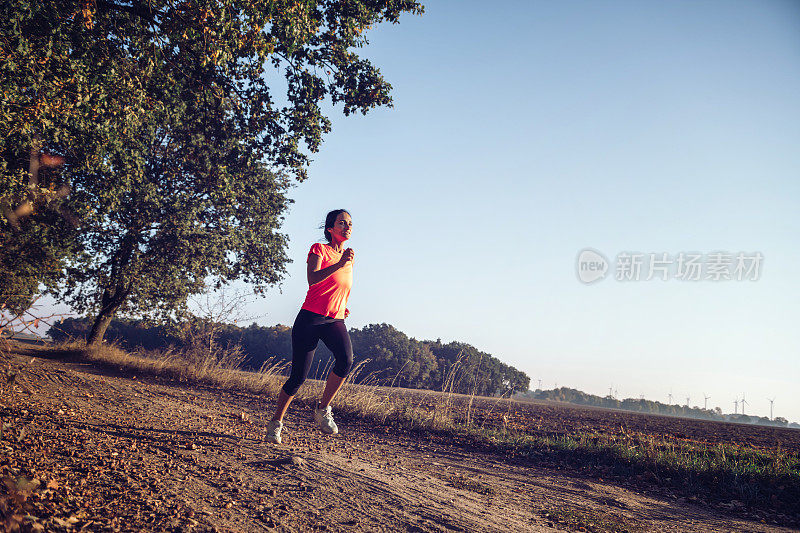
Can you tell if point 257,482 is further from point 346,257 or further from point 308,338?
point 346,257

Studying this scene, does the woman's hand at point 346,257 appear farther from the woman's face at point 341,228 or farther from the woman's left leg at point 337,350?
the woman's left leg at point 337,350

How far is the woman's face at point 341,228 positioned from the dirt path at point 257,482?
2154 mm

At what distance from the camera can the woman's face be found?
14.8ft

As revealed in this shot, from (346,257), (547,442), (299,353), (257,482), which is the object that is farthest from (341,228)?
(547,442)

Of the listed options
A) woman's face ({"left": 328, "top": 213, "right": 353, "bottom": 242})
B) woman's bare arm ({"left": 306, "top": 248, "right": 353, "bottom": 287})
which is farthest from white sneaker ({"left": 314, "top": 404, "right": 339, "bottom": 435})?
woman's face ({"left": 328, "top": 213, "right": 353, "bottom": 242})

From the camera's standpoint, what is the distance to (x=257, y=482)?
2857mm

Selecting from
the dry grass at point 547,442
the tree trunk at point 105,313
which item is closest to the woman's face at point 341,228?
the dry grass at point 547,442

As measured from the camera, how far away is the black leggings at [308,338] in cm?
416

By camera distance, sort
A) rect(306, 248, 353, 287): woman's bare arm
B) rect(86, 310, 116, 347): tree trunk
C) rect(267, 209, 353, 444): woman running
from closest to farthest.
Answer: rect(306, 248, 353, 287): woman's bare arm, rect(267, 209, 353, 444): woman running, rect(86, 310, 116, 347): tree trunk

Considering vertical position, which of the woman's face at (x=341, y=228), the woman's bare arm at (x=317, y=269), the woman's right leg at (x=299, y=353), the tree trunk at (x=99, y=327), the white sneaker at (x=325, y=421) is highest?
the woman's face at (x=341, y=228)

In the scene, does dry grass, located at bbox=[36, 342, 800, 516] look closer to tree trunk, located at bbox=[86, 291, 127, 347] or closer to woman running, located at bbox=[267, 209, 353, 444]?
woman running, located at bbox=[267, 209, 353, 444]

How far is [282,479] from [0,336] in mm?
2934

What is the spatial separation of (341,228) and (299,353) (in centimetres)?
137

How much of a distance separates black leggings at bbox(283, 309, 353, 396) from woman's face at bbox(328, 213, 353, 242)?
0.86m
